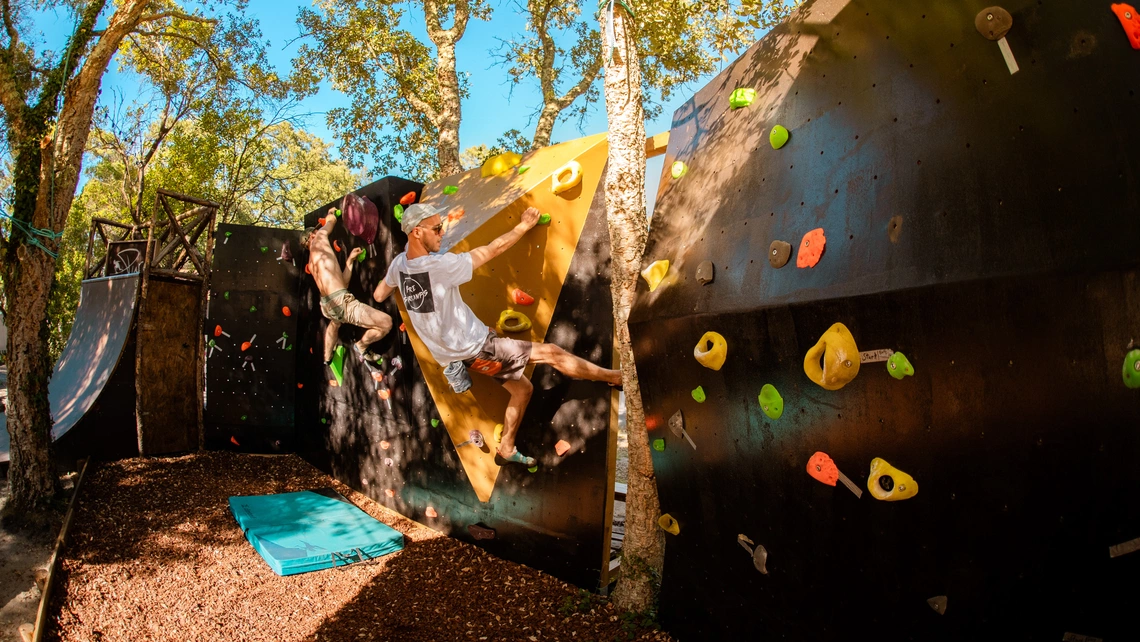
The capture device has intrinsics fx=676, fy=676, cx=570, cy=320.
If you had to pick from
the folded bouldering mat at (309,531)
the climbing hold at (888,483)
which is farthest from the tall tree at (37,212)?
the climbing hold at (888,483)

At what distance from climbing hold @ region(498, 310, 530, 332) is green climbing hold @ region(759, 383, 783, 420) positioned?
8.36 ft

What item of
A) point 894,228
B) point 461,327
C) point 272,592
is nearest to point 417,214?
point 461,327

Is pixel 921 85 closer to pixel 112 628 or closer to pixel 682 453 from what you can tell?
pixel 682 453

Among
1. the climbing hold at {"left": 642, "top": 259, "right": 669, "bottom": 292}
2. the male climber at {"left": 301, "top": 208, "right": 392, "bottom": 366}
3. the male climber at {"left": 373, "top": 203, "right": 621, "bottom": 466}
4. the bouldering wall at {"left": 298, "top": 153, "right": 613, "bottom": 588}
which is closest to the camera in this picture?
the climbing hold at {"left": 642, "top": 259, "right": 669, "bottom": 292}

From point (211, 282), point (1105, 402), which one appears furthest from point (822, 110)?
point (211, 282)

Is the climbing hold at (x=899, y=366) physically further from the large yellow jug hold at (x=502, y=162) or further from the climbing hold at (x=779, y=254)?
the large yellow jug hold at (x=502, y=162)

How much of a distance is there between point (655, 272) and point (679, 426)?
3.29ft

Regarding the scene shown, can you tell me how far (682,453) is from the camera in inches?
168

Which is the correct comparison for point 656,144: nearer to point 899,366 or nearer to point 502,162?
point 502,162

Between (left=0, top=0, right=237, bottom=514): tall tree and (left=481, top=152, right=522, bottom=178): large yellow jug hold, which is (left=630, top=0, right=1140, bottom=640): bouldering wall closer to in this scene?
(left=481, top=152, right=522, bottom=178): large yellow jug hold

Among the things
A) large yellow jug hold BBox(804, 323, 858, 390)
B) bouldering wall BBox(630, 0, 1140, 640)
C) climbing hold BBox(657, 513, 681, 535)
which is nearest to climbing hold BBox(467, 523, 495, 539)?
climbing hold BBox(657, 513, 681, 535)

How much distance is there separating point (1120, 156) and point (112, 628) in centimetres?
673

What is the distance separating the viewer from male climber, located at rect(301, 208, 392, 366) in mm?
7414

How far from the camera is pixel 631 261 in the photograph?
15.5ft
